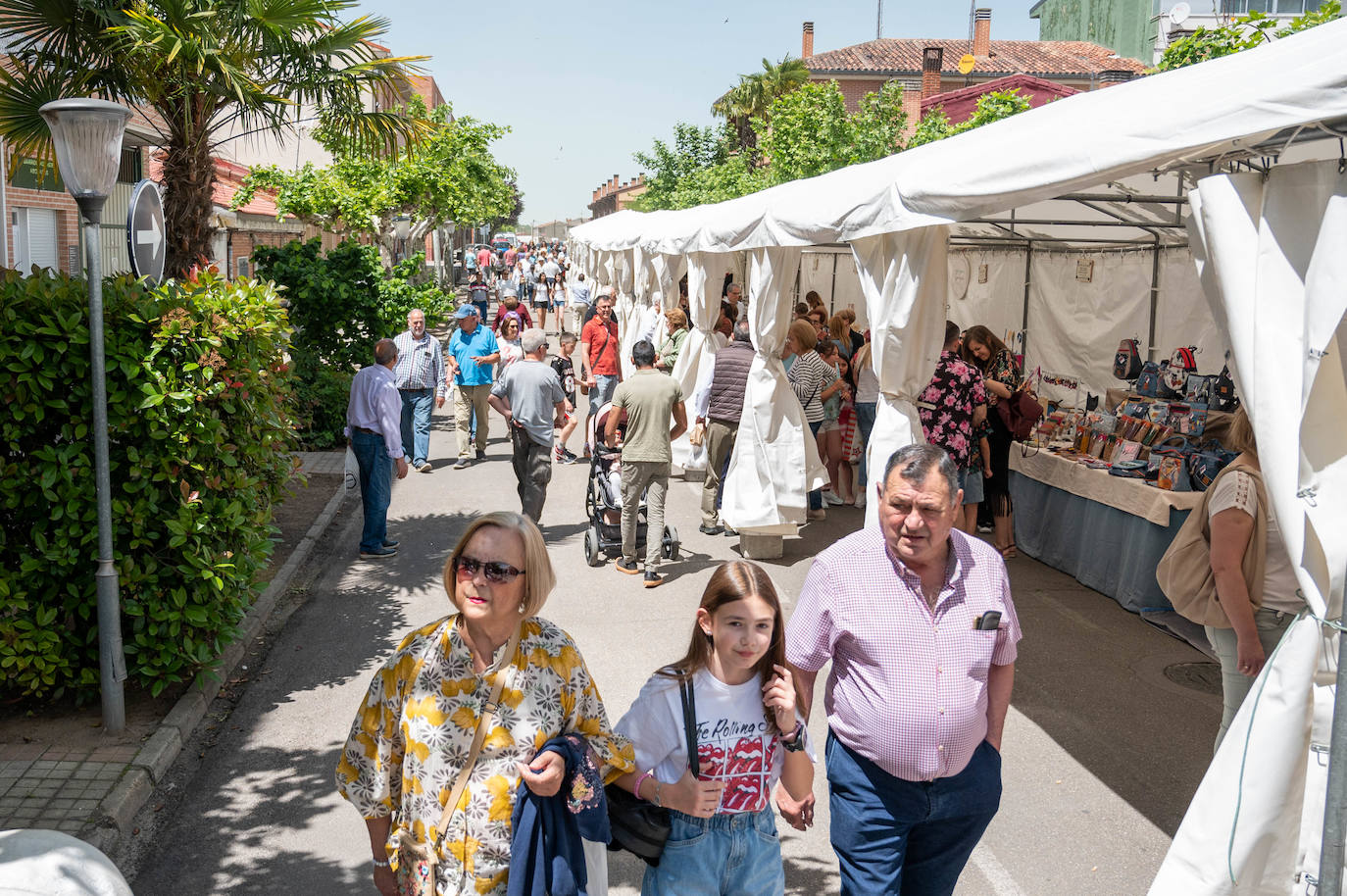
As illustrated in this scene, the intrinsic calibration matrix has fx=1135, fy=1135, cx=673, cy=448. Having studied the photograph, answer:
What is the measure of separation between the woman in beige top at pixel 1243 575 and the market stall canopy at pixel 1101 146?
1.27m

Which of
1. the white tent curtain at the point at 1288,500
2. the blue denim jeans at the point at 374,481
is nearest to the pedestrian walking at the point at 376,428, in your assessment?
the blue denim jeans at the point at 374,481

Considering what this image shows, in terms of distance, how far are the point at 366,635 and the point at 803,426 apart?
14.2ft

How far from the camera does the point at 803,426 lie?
1034 cm

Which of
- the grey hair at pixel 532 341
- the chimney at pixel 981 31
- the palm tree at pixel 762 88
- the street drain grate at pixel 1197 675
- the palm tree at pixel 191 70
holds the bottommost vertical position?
the street drain grate at pixel 1197 675

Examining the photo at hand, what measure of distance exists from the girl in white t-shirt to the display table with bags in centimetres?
554

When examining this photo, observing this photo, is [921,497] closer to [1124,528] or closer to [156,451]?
[156,451]

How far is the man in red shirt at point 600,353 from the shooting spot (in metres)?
15.0

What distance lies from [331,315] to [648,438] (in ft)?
26.9

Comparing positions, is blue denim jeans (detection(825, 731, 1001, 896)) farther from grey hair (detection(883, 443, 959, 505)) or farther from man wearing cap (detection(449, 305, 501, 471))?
man wearing cap (detection(449, 305, 501, 471))

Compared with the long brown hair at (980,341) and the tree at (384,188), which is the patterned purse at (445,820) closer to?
the long brown hair at (980,341)

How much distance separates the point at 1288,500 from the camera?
11.4 feet

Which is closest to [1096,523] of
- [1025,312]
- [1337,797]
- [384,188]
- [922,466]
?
[1337,797]

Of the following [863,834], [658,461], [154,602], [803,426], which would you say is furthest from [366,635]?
[863,834]

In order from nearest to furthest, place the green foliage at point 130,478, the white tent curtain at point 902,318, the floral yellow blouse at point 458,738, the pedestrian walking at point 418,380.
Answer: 1. the floral yellow blouse at point 458,738
2. the green foliage at point 130,478
3. the white tent curtain at point 902,318
4. the pedestrian walking at point 418,380
